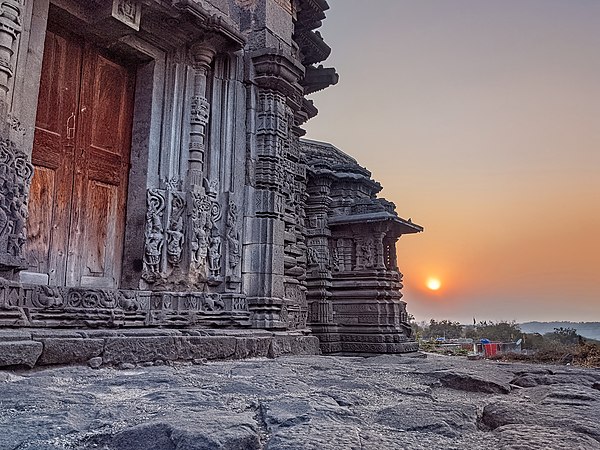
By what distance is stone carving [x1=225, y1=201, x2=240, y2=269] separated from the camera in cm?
701

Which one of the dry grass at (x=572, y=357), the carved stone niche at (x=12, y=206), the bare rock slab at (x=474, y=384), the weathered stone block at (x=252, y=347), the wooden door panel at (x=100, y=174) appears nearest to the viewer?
the bare rock slab at (x=474, y=384)

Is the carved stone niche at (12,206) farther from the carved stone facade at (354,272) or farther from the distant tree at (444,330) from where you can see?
the distant tree at (444,330)

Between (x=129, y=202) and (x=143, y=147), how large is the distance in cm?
71

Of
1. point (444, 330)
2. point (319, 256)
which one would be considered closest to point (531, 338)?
point (444, 330)

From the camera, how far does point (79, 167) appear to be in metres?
6.09

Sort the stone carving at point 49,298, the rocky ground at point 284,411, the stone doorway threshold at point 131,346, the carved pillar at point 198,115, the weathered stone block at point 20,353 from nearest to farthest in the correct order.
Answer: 1. the rocky ground at point 284,411
2. the weathered stone block at point 20,353
3. the stone doorway threshold at point 131,346
4. the stone carving at point 49,298
5. the carved pillar at point 198,115

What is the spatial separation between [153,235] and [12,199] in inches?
73.8

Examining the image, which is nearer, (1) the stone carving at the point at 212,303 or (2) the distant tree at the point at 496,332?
(1) the stone carving at the point at 212,303

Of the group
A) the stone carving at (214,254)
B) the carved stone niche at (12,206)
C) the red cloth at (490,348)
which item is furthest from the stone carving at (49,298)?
the red cloth at (490,348)

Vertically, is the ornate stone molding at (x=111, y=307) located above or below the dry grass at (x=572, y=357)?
above

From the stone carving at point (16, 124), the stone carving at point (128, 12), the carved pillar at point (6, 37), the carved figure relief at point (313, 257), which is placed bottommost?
the stone carving at point (16, 124)

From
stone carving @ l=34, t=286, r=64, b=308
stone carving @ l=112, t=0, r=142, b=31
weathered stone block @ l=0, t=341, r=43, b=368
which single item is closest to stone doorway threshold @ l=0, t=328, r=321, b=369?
weathered stone block @ l=0, t=341, r=43, b=368

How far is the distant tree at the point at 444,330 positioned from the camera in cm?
3367

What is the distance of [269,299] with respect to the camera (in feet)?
23.4
